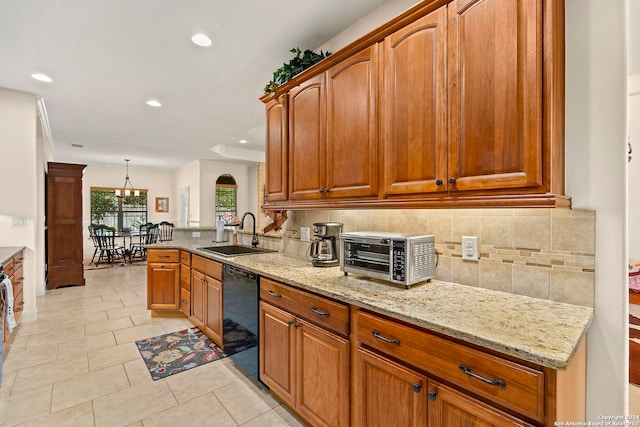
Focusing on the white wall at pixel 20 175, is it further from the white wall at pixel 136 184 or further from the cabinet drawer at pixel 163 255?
the white wall at pixel 136 184

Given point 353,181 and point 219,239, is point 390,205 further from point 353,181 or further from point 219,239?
point 219,239

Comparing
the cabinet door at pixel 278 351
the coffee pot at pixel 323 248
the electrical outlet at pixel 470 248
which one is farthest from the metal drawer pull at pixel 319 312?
the electrical outlet at pixel 470 248

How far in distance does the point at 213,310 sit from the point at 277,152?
1.52 meters

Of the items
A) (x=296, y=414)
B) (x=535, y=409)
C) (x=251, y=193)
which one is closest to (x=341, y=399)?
(x=296, y=414)

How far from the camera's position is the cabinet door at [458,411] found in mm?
971

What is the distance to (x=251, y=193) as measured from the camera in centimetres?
839

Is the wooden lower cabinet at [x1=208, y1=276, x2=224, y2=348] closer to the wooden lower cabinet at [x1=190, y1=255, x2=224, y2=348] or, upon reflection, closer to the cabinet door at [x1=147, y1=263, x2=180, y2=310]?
the wooden lower cabinet at [x1=190, y1=255, x2=224, y2=348]

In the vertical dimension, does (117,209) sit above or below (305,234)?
above

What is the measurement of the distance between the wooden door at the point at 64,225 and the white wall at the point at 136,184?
330 cm

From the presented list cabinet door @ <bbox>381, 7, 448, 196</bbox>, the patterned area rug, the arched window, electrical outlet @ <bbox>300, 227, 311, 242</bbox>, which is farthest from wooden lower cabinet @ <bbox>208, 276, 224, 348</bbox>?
the arched window

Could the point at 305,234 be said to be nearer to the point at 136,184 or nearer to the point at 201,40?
the point at 201,40

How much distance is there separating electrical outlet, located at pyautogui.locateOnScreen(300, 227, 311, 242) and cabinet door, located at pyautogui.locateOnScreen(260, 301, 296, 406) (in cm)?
75

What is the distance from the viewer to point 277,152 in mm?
2467

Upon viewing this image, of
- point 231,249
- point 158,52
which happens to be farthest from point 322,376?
point 158,52
